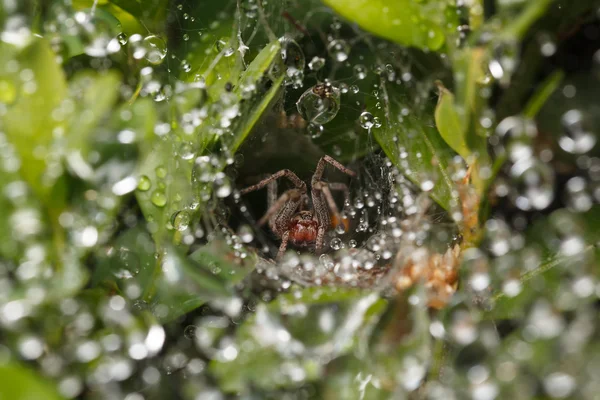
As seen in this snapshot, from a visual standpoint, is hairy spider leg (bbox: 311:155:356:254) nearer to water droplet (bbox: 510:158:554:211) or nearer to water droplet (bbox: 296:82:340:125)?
water droplet (bbox: 296:82:340:125)

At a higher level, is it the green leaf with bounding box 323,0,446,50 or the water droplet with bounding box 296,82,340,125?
the green leaf with bounding box 323,0,446,50

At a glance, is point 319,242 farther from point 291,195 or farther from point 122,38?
point 122,38

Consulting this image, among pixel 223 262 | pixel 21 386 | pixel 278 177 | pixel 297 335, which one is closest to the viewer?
pixel 21 386

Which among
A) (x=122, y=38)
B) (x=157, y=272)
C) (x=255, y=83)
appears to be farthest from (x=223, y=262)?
(x=122, y=38)

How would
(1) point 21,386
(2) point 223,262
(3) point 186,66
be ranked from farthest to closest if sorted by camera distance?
1. (3) point 186,66
2. (2) point 223,262
3. (1) point 21,386

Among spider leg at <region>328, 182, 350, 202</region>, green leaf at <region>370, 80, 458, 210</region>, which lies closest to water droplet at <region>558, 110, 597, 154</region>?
green leaf at <region>370, 80, 458, 210</region>

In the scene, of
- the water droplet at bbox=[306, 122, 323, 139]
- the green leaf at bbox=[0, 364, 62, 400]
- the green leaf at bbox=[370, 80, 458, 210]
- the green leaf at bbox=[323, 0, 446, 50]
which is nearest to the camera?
the green leaf at bbox=[0, 364, 62, 400]
